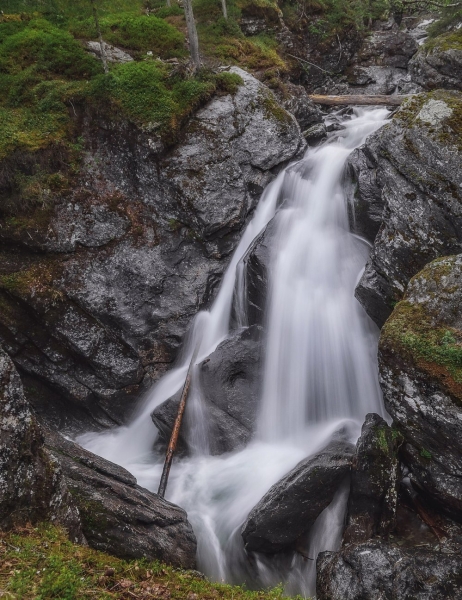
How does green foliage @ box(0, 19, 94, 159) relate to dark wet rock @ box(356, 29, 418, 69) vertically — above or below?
below

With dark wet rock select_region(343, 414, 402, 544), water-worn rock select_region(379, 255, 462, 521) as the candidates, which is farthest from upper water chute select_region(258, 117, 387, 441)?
water-worn rock select_region(379, 255, 462, 521)

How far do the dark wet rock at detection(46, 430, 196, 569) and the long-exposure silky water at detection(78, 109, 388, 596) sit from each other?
94 cm

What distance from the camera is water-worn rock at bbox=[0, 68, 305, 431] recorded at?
31.8ft

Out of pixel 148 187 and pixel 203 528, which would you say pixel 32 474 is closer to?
pixel 203 528

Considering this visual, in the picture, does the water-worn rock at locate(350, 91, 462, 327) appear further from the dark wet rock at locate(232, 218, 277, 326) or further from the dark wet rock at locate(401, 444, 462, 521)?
the dark wet rock at locate(401, 444, 462, 521)

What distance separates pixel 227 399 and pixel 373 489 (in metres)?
3.57

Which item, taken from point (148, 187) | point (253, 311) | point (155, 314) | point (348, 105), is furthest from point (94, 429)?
point (348, 105)

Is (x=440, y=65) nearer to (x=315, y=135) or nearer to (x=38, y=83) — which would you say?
(x=315, y=135)

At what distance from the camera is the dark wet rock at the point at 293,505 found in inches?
247

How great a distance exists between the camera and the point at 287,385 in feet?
29.6

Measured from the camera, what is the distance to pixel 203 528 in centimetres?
700

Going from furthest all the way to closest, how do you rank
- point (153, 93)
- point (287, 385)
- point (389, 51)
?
point (389, 51) < point (153, 93) < point (287, 385)

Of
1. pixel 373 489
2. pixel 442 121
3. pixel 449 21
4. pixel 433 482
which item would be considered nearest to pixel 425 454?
pixel 433 482

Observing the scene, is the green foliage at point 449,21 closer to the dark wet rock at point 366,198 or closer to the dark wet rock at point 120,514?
the dark wet rock at point 366,198
